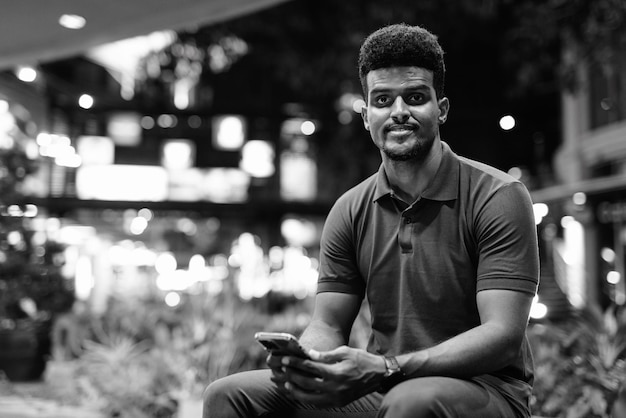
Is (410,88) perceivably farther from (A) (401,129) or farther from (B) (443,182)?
(B) (443,182)

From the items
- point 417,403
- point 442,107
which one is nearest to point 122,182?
point 442,107

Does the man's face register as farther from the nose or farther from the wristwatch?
the wristwatch

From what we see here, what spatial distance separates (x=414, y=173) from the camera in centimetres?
216

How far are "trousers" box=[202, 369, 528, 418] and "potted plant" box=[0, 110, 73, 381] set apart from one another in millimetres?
7899

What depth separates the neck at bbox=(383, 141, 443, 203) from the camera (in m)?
2.15

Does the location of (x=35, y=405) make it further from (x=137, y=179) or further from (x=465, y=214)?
(x=137, y=179)

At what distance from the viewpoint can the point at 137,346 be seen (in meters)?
8.12

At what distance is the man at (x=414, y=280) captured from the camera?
1790mm

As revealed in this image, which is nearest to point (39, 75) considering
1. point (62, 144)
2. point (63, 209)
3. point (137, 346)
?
point (62, 144)

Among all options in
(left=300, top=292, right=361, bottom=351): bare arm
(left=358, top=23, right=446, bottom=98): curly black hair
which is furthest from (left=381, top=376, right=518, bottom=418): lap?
(left=358, top=23, right=446, bottom=98): curly black hair

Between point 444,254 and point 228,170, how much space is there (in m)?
17.7

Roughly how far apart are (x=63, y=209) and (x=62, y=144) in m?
1.51

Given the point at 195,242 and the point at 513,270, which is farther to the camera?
the point at 195,242

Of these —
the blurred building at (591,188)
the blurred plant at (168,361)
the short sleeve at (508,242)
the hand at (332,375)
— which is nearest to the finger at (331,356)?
the hand at (332,375)
